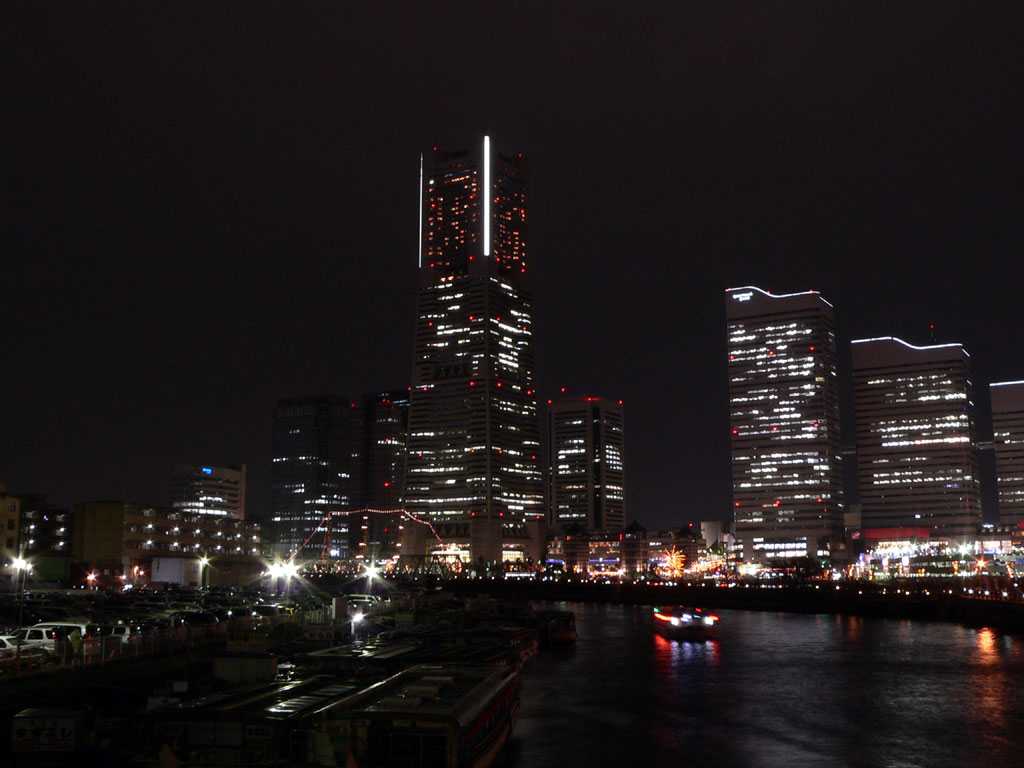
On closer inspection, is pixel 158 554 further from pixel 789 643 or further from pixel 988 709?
pixel 988 709

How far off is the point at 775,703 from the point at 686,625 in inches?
1278

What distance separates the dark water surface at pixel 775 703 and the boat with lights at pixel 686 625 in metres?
2.02

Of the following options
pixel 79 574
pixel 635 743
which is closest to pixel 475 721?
pixel 635 743

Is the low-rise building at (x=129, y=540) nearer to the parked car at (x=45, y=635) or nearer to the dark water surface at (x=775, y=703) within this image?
the dark water surface at (x=775, y=703)

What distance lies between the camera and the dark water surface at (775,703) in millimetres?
34281

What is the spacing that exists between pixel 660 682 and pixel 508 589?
110m

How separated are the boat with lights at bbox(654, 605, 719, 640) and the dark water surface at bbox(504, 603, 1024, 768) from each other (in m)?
2.02

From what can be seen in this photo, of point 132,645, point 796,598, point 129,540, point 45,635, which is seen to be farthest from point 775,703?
point 129,540

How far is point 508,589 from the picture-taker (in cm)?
15938

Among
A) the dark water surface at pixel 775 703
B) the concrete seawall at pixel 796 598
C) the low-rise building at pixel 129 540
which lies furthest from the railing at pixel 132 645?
the concrete seawall at pixel 796 598

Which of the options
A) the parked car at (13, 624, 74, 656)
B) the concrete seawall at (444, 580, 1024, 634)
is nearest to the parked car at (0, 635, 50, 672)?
the parked car at (13, 624, 74, 656)

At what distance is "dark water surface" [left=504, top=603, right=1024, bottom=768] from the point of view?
34.3 m

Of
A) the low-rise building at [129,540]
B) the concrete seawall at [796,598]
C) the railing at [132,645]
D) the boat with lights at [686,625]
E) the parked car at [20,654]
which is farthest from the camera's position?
the low-rise building at [129,540]

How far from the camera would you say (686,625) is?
252ft
